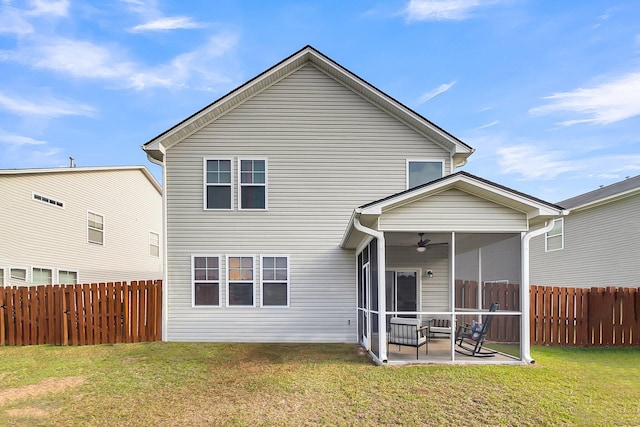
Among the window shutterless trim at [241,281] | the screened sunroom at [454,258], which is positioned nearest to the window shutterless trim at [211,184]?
the window shutterless trim at [241,281]

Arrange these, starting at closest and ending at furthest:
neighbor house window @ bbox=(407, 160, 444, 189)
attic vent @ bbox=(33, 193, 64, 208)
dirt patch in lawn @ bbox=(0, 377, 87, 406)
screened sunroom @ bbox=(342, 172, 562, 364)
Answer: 1. dirt patch in lawn @ bbox=(0, 377, 87, 406)
2. screened sunroom @ bbox=(342, 172, 562, 364)
3. neighbor house window @ bbox=(407, 160, 444, 189)
4. attic vent @ bbox=(33, 193, 64, 208)

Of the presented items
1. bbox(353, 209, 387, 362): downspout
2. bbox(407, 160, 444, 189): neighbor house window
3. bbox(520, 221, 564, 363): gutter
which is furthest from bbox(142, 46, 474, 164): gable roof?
bbox(353, 209, 387, 362): downspout

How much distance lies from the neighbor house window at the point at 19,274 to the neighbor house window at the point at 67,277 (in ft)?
4.86

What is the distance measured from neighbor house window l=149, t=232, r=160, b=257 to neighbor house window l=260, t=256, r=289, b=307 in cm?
1241

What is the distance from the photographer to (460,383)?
21.9ft

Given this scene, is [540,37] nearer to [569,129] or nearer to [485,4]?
[485,4]

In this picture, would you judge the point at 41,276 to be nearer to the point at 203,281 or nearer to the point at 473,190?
the point at 203,281

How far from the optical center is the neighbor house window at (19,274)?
13.3 m

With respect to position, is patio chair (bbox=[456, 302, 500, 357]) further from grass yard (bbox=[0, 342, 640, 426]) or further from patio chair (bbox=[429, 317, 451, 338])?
patio chair (bbox=[429, 317, 451, 338])

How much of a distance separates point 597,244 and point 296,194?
11907 millimetres

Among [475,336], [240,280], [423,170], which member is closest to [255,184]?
[240,280]

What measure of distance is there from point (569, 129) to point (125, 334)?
66.5 ft

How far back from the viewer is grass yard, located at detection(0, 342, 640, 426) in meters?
5.46

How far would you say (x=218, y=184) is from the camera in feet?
37.4
